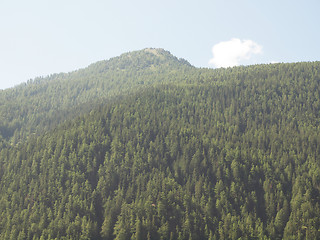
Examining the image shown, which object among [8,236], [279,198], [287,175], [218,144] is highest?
[218,144]

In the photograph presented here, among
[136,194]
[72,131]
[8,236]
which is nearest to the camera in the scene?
[8,236]

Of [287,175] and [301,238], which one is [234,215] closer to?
[301,238]

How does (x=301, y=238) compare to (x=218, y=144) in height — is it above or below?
below

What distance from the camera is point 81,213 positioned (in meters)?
146

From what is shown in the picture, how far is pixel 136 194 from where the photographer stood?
507ft

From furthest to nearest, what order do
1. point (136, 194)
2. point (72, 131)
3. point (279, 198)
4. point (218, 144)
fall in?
1. point (72, 131)
2. point (218, 144)
3. point (136, 194)
4. point (279, 198)

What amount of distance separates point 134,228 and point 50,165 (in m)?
67.6

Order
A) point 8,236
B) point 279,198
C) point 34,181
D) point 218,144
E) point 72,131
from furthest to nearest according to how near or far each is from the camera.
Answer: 1. point 72,131
2. point 218,144
3. point 34,181
4. point 279,198
5. point 8,236

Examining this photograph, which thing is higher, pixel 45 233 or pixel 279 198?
pixel 279 198

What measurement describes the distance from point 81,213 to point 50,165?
4089 cm

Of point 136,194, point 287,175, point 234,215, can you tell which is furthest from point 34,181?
point 287,175

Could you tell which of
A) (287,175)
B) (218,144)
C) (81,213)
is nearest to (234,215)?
(287,175)

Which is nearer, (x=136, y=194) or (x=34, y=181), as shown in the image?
(x=136, y=194)

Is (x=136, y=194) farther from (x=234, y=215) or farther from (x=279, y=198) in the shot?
(x=279, y=198)
